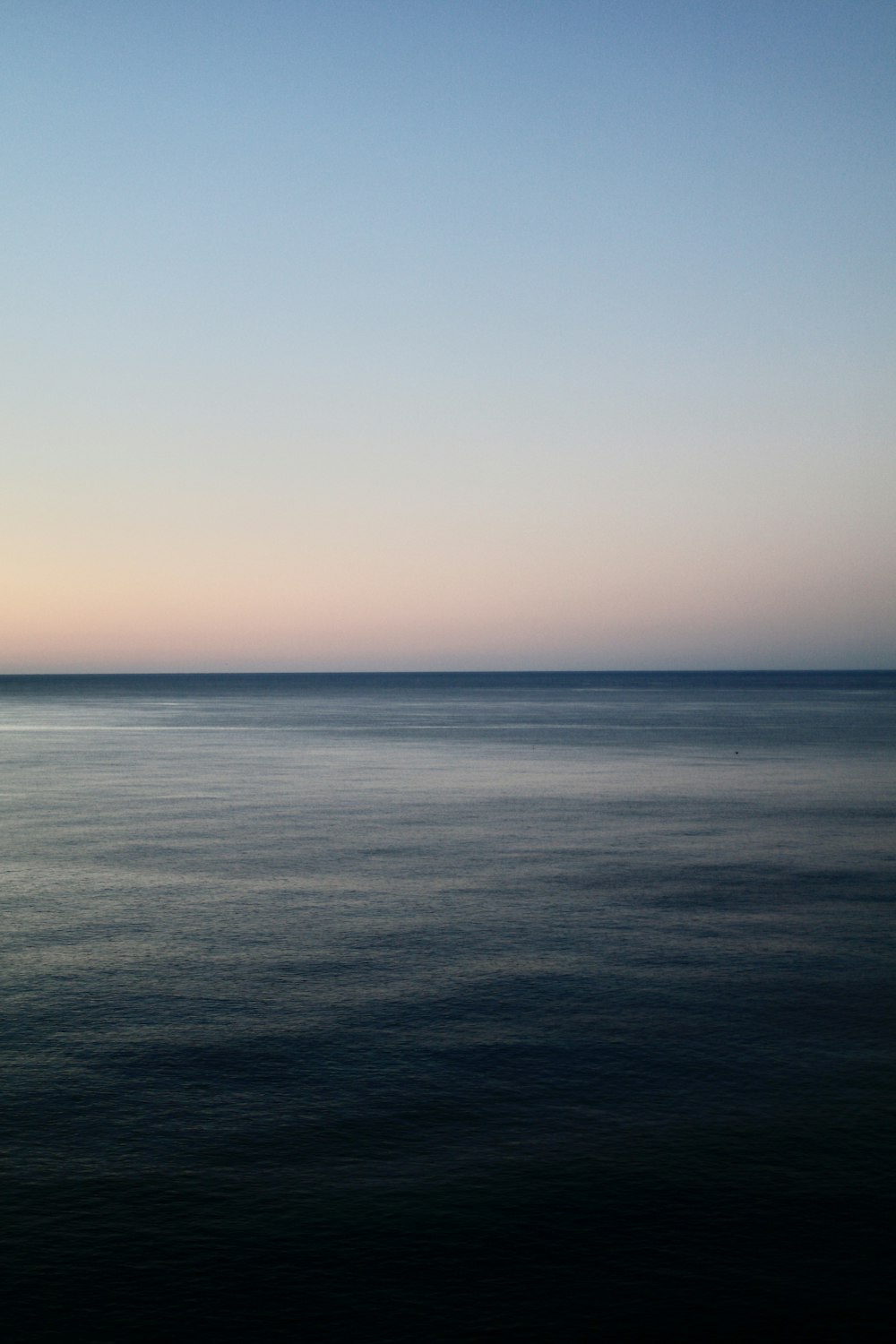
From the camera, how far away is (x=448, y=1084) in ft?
63.0

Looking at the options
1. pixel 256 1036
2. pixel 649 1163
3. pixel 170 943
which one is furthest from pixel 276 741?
pixel 649 1163

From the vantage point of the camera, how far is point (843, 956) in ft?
88.0

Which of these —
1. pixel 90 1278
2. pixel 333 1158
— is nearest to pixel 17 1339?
pixel 90 1278

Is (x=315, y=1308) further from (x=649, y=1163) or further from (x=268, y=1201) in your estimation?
(x=649, y=1163)

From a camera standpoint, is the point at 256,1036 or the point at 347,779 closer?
the point at 256,1036

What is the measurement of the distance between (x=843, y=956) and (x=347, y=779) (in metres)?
41.3

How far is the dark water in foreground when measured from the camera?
13727 mm

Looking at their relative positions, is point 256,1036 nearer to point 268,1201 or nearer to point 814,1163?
point 268,1201

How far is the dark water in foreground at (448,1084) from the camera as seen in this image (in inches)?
540

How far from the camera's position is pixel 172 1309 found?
1330cm

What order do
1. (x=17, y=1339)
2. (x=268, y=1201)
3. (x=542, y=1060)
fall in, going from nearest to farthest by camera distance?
(x=17, y=1339) < (x=268, y=1201) < (x=542, y=1060)

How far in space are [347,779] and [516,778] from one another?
9364 mm

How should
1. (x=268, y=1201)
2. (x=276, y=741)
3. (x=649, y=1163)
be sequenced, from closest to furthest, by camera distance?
(x=268, y=1201)
(x=649, y=1163)
(x=276, y=741)

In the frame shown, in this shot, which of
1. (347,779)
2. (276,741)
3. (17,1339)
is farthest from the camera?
(276,741)
